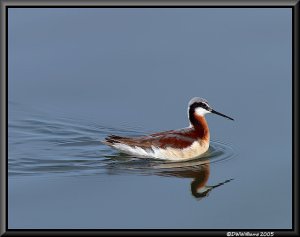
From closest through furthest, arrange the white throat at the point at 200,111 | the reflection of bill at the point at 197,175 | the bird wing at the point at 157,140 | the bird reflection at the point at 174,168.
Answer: the reflection of bill at the point at 197,175 → the bird reflection at the point at 174,168 → the bird wing at the point at 157,140 → the white throat at the point at 200,111

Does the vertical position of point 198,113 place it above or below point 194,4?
below

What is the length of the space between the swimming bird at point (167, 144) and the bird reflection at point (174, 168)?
19cm

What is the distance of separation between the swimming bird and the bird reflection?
19 cm

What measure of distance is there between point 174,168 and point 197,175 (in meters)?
0.64

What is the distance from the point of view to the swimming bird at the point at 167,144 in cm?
1602

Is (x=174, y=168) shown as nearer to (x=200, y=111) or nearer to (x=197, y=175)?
(x=197, y=175)

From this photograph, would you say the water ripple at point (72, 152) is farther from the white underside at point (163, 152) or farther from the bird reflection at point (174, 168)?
the white underside at point (163, 152)

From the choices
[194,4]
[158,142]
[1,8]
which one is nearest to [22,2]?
[1,8]

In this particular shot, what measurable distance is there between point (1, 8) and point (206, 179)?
4960 mm

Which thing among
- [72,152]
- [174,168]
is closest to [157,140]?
[174,168]

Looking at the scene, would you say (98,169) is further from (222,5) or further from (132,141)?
(222,5)

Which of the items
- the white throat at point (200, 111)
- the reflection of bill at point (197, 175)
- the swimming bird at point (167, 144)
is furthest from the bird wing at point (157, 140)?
the white throat at point (200, 111)

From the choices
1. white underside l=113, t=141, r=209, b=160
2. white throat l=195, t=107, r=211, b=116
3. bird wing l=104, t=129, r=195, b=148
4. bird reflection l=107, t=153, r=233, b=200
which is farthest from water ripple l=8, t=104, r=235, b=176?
white throat l=195, t=107, r=211, b=116
